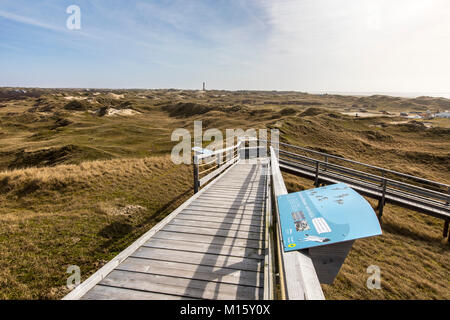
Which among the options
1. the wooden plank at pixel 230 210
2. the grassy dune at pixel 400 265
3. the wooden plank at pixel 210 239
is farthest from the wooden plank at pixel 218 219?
the grassy dune at pixel 400 265

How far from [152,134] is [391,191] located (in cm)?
3165

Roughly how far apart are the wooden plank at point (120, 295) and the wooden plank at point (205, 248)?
1.21 metres

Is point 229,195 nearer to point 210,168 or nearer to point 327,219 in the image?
point 210,168

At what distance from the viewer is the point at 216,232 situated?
5316mm

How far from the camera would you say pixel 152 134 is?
36.7 metres

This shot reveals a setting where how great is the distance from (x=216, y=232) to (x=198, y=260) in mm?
1118

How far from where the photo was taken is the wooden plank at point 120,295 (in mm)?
3336

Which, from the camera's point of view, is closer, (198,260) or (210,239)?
(198,260)

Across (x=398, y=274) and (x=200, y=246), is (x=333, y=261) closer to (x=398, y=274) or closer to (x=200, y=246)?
(x=200, y=246)

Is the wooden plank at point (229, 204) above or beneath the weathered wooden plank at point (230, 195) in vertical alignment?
beneath

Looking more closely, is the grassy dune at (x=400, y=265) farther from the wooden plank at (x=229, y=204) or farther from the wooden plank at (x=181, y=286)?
the wooden plank at (x=181, y=286)

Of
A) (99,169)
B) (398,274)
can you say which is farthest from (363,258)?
(99,169)

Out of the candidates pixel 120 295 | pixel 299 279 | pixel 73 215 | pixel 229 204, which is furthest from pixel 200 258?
pixel 73 215
